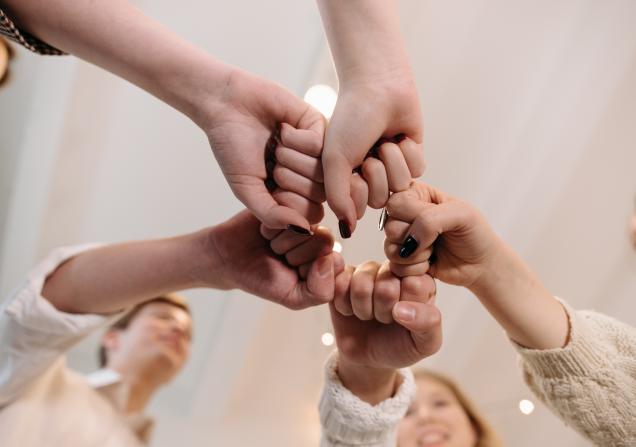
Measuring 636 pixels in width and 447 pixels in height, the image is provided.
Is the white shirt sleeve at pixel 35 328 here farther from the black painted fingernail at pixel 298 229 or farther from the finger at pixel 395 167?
the finger at pixel 395 167

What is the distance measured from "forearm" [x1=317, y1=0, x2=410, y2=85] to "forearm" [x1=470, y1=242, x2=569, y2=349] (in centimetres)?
29

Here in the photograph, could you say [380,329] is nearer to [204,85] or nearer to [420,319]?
[420,319]

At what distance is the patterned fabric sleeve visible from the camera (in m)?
0.64

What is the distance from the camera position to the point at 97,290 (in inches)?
33.9

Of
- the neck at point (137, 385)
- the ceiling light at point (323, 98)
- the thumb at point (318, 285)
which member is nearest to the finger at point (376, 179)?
the thumb at point (318, 285)

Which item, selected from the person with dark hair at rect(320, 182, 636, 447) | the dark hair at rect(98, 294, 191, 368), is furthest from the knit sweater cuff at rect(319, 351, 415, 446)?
the dark hair at rect(98, 294, 191, 368)

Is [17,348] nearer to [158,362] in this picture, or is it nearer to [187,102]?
[187,102]

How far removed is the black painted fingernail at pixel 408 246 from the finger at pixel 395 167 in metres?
0.06

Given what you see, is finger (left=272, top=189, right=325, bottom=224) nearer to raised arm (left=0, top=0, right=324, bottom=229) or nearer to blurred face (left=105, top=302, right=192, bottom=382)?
raised arm (left=0, top=0, right=324, bottom=229)

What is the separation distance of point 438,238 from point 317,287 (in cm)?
17

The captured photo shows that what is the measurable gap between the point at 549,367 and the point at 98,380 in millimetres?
1164

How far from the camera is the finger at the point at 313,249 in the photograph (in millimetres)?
727

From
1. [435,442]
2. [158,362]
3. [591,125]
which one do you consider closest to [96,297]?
[158,362]

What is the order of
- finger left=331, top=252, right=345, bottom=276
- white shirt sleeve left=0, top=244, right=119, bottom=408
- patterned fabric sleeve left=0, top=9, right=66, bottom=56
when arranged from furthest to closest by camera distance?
white shirt sleeve left=0, top=244, right=119, bottom=408
finger left=331, top=252, right=345, bottom=276
patterned fabric sleeve left=0, top=9, right=66, bottom=56
